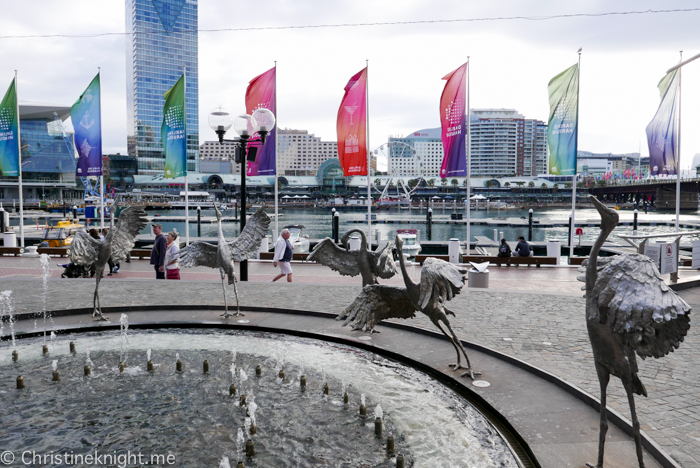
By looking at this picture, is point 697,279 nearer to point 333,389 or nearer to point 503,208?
point 333,389

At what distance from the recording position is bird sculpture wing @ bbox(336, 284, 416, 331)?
6242 millimetres

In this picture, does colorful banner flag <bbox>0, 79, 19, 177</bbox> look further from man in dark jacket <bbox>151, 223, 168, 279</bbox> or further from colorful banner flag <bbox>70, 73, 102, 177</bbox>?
man in dark jacket <bbox>151, 223, 168, 279</bbox>

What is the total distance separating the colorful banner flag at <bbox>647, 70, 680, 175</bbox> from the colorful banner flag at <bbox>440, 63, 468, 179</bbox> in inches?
293

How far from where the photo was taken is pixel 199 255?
8.97 m

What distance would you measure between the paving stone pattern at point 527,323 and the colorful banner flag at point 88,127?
8462 mm

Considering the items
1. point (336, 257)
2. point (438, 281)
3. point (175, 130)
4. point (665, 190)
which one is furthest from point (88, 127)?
point (665, 190)

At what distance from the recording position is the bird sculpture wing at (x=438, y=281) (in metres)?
5.58

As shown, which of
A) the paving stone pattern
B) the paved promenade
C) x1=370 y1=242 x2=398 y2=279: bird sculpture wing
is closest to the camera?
the paving stone pattern

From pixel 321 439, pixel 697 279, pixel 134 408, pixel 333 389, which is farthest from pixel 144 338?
pixel 697 279

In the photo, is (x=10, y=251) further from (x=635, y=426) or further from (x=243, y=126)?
(x=635, y=426)

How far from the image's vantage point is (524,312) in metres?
9.27

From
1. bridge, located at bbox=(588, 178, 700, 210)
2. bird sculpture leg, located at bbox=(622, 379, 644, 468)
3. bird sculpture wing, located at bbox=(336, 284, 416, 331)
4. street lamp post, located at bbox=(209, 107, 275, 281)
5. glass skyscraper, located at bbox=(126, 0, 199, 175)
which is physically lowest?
bird sculpture leg, located at bbox=(622, 379, 644, 468)

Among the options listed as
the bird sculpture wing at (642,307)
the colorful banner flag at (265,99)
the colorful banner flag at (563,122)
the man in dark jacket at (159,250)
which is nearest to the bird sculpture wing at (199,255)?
the man in dark jacket at (159,250)

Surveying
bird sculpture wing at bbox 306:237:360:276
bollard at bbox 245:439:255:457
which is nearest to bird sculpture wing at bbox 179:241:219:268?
bird sculpture wing at bbox 306:237:360:276
